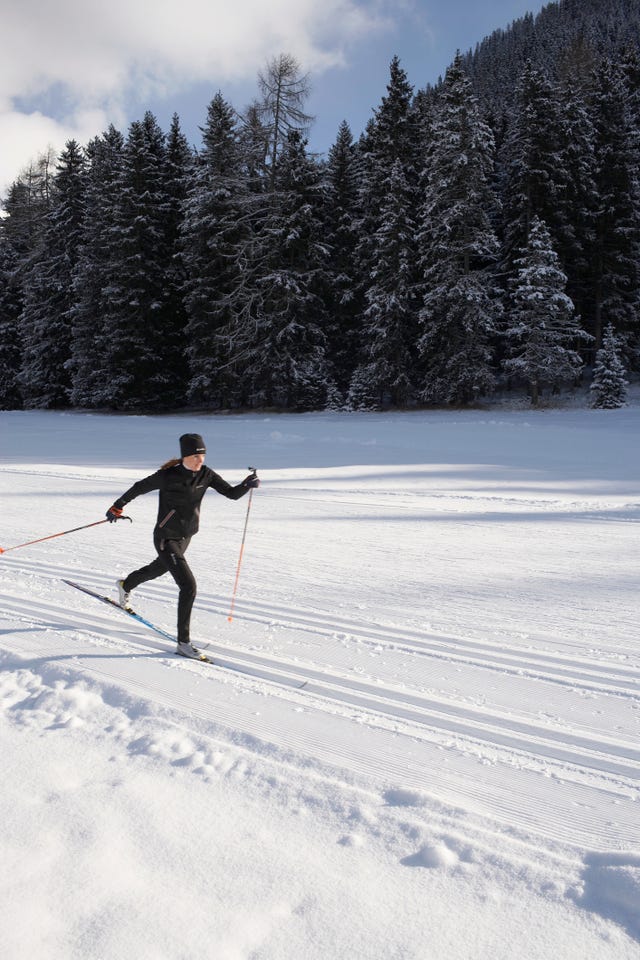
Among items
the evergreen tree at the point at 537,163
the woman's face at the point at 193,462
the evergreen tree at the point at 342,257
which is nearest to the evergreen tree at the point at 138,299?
the evergreen tree at the point at 342,257

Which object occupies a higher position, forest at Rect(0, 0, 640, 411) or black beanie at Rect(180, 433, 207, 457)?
forest at Rect(0, 0, 640, 411)

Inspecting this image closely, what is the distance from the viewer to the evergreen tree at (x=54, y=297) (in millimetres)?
40500

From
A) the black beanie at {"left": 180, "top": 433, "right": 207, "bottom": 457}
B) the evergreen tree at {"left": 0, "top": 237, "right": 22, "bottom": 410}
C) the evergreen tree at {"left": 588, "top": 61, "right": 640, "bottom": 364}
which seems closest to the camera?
the black beanie at {"left": 180, "top": 433, "right": 207, "bottom": 457}

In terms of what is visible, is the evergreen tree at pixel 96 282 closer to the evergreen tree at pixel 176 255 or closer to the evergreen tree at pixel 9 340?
the evergreen tree at pixel 176 255

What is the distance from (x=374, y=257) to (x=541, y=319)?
8925 millimetres

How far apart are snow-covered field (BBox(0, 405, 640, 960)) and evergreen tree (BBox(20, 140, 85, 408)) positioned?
3564 centimetres

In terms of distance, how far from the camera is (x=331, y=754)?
138 inches

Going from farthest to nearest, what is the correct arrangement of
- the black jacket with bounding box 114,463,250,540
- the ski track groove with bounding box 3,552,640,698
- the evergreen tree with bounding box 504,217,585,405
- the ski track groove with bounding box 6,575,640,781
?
the evergreen tree with bounding box 504,217,585,405
the black jacket with bounding box 114,463,250,540
the ski track groove with bounding box 3,552,640,698
the ski track groove with bounding box 6,575,640,781

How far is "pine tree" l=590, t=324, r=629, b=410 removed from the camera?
1047 inches

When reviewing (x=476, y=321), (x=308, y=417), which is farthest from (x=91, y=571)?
(x=476, y=321)

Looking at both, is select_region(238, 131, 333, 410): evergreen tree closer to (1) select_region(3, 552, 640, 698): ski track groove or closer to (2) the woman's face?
(1) select_region(3, 552, 640, 698): ski track groove

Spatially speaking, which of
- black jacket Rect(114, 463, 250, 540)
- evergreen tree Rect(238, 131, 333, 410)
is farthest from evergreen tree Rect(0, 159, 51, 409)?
black jacket Rect(114, 463, 250, 540)

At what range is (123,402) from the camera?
3534 cm

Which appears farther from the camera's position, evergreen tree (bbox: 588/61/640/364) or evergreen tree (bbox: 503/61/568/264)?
evergreen tree (bbox: 588/61/640/364)
